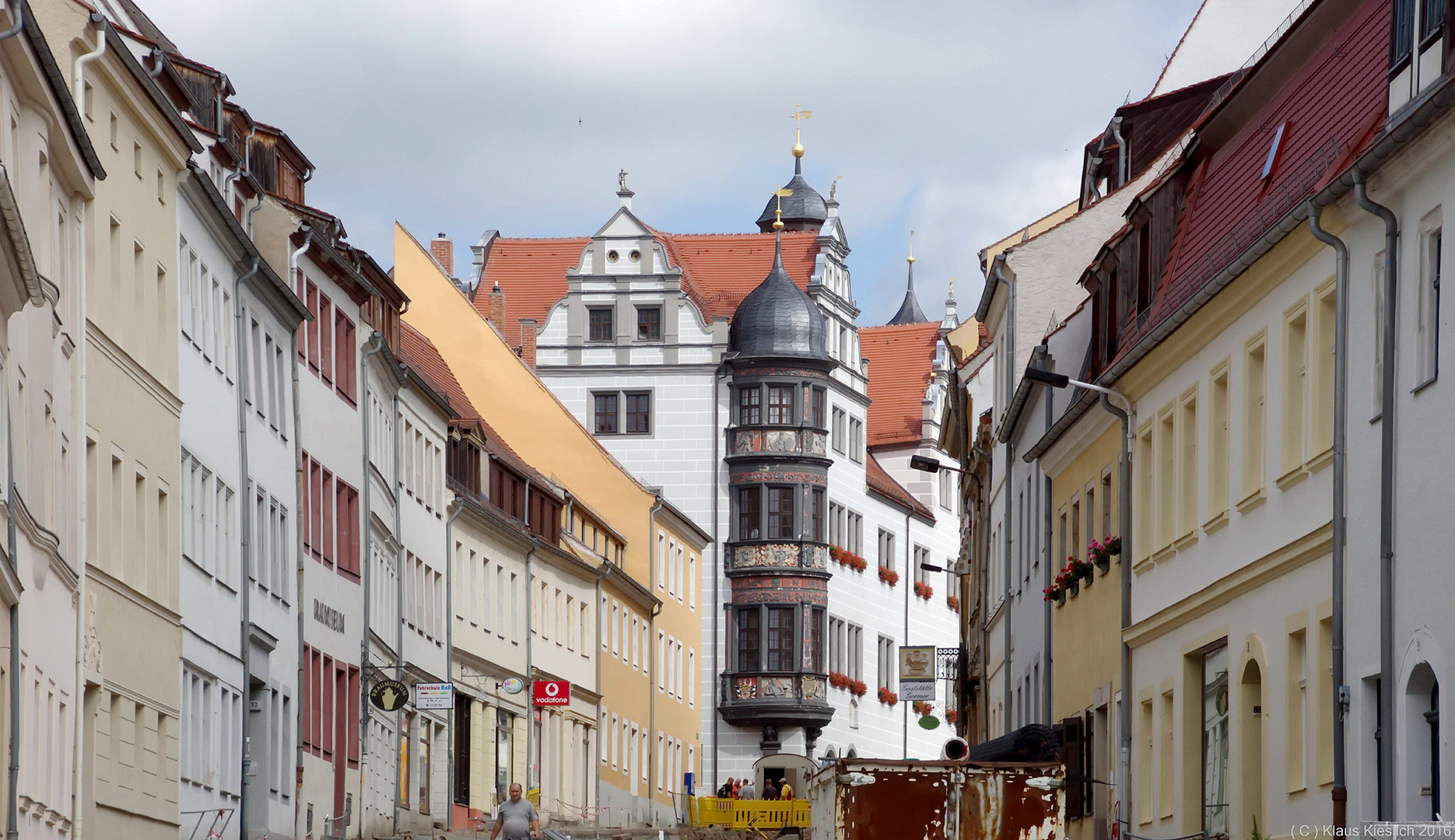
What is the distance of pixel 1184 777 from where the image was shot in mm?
24875

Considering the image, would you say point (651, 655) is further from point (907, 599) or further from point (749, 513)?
point (907, 599)

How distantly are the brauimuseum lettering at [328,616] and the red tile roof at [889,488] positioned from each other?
39817 millimetres

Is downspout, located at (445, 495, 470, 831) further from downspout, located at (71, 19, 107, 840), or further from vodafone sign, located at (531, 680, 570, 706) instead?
downspout, located at (71, 19, 107, 840)

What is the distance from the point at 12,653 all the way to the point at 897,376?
228 feet

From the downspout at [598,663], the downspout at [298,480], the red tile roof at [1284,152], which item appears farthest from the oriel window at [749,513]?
the red tile roof at [1284,152]

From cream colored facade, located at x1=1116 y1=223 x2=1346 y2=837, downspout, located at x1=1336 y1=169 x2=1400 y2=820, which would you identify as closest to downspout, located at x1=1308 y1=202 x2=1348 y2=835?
cream colored facade, located at x1=1116 y1=223 x2=1346 y2=837

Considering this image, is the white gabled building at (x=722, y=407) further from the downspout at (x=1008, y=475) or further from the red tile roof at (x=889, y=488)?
the downspout at (x=1008, y=475)

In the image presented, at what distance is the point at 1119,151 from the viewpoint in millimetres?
39312

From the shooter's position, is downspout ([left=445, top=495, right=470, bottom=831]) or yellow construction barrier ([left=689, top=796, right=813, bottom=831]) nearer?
downspout ([left=445, top=495, right=470, bottom=831])

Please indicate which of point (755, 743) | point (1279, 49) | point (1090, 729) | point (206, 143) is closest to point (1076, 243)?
point (1090, 729)

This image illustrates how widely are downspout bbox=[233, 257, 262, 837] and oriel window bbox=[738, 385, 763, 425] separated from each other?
1544 inches

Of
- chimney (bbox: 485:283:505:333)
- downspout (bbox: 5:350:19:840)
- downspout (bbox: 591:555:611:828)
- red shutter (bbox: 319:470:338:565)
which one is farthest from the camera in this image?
chimney (bbox: 485:283:505:333)

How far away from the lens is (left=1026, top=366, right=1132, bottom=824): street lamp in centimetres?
2777

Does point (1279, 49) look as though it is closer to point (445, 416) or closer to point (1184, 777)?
point (1184, 777)
